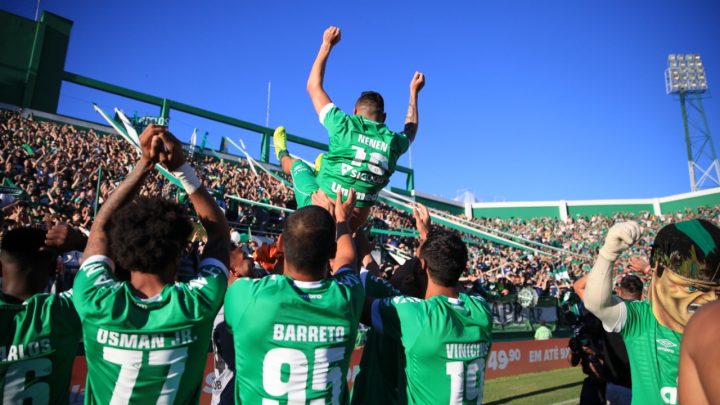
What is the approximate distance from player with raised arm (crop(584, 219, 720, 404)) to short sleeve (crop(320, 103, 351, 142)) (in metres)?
2.15

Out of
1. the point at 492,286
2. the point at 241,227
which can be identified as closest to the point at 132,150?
the point at 241,227

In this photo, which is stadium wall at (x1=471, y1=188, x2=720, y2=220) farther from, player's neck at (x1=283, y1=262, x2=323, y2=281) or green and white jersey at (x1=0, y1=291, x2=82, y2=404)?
green and white jersey at (x1=0, y1=291, x2=82, y2=404)

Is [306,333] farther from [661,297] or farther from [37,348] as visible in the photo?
[661,297]

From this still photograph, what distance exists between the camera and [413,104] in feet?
15.6

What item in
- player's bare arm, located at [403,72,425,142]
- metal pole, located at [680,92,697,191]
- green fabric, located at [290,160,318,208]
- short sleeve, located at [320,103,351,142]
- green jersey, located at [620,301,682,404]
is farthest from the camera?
metal pole, located at [680,92,697,191]

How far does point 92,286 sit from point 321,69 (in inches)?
102

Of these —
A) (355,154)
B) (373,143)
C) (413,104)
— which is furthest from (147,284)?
(413,104)

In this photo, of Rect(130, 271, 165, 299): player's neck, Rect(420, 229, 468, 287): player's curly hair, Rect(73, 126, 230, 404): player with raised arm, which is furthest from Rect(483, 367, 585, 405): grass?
Rect(130, 271, 165, 299): player's neck

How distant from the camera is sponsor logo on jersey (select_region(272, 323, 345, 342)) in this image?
96.0 inches

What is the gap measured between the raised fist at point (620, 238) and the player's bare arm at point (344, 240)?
4.82 ft

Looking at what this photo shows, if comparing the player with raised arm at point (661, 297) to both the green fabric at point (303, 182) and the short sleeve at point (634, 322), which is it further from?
the green fabric at point (303, 182)

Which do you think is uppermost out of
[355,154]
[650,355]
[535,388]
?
[355,154]

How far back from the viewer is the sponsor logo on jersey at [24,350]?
2.42 m

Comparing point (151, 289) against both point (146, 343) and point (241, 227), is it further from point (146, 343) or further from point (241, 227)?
point (241, 227)
